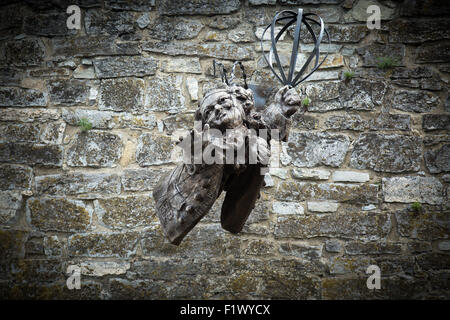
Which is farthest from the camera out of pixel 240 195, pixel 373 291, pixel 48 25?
pixel 48 25

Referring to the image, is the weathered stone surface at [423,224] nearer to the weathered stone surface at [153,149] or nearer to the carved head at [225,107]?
the weathered stone surface at [153,149]

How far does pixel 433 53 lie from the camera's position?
2895 mm

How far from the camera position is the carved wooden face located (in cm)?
138

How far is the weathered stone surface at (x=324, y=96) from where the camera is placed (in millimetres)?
2910

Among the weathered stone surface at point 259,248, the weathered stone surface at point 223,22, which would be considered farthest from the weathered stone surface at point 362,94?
the weathered stone surface at point 259,248

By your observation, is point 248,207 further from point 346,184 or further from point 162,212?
point 346,184

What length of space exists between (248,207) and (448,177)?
6.38 feet

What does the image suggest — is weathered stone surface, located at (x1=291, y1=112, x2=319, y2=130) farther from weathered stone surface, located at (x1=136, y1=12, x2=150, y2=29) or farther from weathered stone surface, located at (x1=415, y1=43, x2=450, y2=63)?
weathered stone surface, located at (x1=136, y1=12, x2=150, y2=29)

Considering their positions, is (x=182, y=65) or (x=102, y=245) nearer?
(x=102, y=245)

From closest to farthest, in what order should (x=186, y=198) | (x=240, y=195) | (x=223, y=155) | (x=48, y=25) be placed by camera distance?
(x=223, y=155), (x=186, y=198), (x=240, y=195), (x=48, y=25)

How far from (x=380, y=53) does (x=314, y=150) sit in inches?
34.3

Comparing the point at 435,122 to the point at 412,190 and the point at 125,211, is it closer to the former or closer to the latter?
the point at 412,190

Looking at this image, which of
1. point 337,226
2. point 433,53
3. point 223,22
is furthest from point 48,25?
point 433,53

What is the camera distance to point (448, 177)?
2846 millimetres
